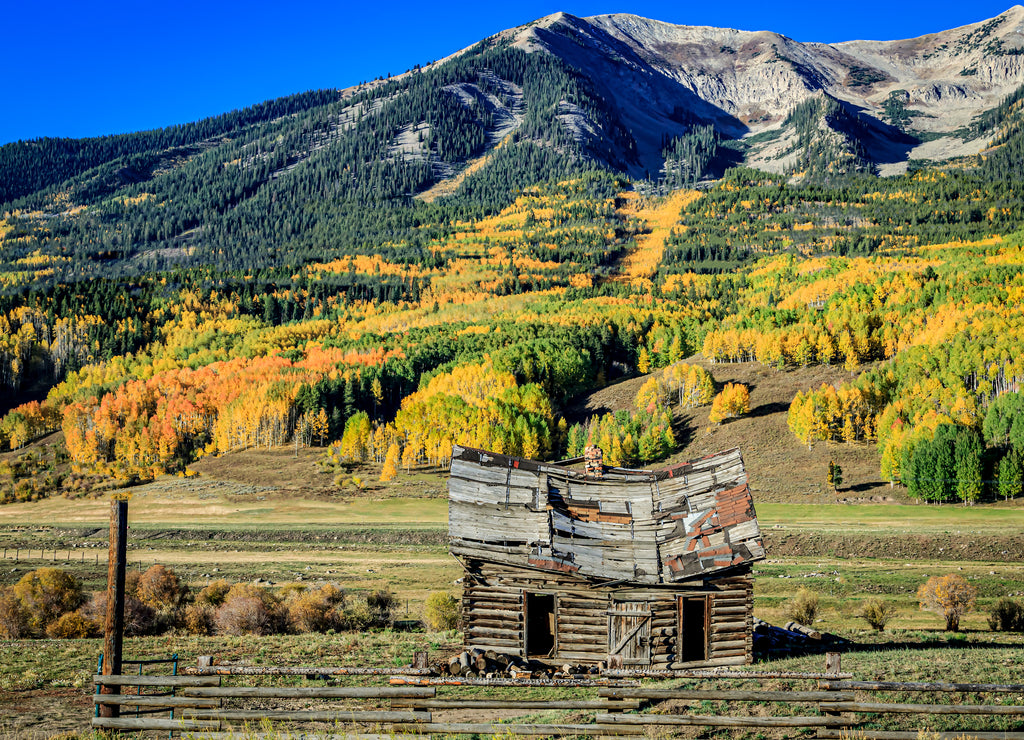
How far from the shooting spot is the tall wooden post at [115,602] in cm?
1662

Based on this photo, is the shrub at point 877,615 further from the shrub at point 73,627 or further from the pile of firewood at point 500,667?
the shrub at point 73,627

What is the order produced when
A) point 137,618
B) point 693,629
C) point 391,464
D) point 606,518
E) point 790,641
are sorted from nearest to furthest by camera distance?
point 606,518, point 790,641, point 693,629, point 137,618, point 391,464

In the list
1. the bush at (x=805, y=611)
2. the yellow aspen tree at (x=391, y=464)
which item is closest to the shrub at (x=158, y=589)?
the bush at (x=805, y=611)

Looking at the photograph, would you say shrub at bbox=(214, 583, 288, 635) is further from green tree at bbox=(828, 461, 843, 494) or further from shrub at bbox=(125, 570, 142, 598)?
green tree at bbox=(828, 461, 843, 494)

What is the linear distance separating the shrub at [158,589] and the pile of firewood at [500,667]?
16201 mm

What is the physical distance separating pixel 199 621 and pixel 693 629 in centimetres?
1833

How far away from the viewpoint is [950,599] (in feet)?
117

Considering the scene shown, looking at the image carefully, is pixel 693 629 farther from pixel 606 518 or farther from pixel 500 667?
pixel 500 667

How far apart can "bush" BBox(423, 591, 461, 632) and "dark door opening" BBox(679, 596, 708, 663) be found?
30.1 feet

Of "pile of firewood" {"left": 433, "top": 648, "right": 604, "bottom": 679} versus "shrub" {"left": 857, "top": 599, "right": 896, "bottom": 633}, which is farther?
"shrub" {"left": 857, "top": 599, "right": 896, "bottom": 633}

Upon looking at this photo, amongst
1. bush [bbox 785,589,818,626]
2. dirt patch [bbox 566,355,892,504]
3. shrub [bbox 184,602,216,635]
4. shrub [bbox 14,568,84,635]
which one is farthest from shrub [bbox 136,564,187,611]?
dirt patch [bbox 566,355,892,504]

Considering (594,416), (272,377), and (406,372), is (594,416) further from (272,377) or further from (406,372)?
(272,377)

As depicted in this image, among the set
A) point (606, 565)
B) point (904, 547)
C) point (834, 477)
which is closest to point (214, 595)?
point (606, 565)

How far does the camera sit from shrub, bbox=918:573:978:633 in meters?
33.1
